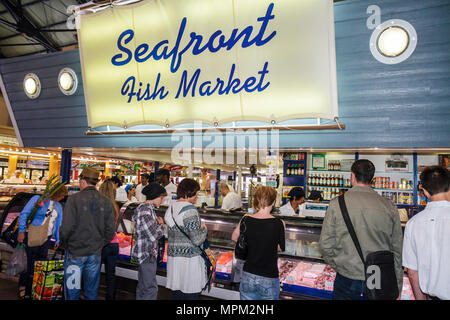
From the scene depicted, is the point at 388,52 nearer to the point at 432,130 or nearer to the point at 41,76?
the point at 432,130

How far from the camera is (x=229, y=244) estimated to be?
12.2ft

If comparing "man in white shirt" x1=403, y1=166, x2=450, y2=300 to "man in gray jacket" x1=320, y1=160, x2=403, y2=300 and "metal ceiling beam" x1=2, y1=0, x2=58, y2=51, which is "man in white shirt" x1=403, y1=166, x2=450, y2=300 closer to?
"man in gray jacket" x1=320, y1=160, x2=403, y2=300

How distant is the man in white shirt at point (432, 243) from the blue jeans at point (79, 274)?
9.98 ft

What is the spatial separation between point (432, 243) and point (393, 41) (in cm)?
238

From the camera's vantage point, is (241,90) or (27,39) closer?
(241,90)

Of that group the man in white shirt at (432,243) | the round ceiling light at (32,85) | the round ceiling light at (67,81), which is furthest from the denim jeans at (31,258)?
the man in white shirt at (432,243)

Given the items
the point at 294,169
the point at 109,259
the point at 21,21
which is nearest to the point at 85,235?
the point at 109,259

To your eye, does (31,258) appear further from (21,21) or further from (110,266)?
(21,21)

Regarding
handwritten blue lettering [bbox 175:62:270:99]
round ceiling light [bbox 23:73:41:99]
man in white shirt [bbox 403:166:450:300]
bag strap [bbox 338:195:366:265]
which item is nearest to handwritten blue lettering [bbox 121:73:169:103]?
handwritten blue lettering [bbox 175:62:270:99]

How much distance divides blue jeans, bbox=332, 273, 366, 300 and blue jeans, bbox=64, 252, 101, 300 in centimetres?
249

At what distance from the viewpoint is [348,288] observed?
7.44 feet

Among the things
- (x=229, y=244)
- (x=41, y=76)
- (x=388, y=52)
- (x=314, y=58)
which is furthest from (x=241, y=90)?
(x=41, y=76)

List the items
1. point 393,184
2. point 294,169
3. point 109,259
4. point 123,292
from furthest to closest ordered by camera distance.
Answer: point 294,169, point 393,184, point 123,292, point 109,259
